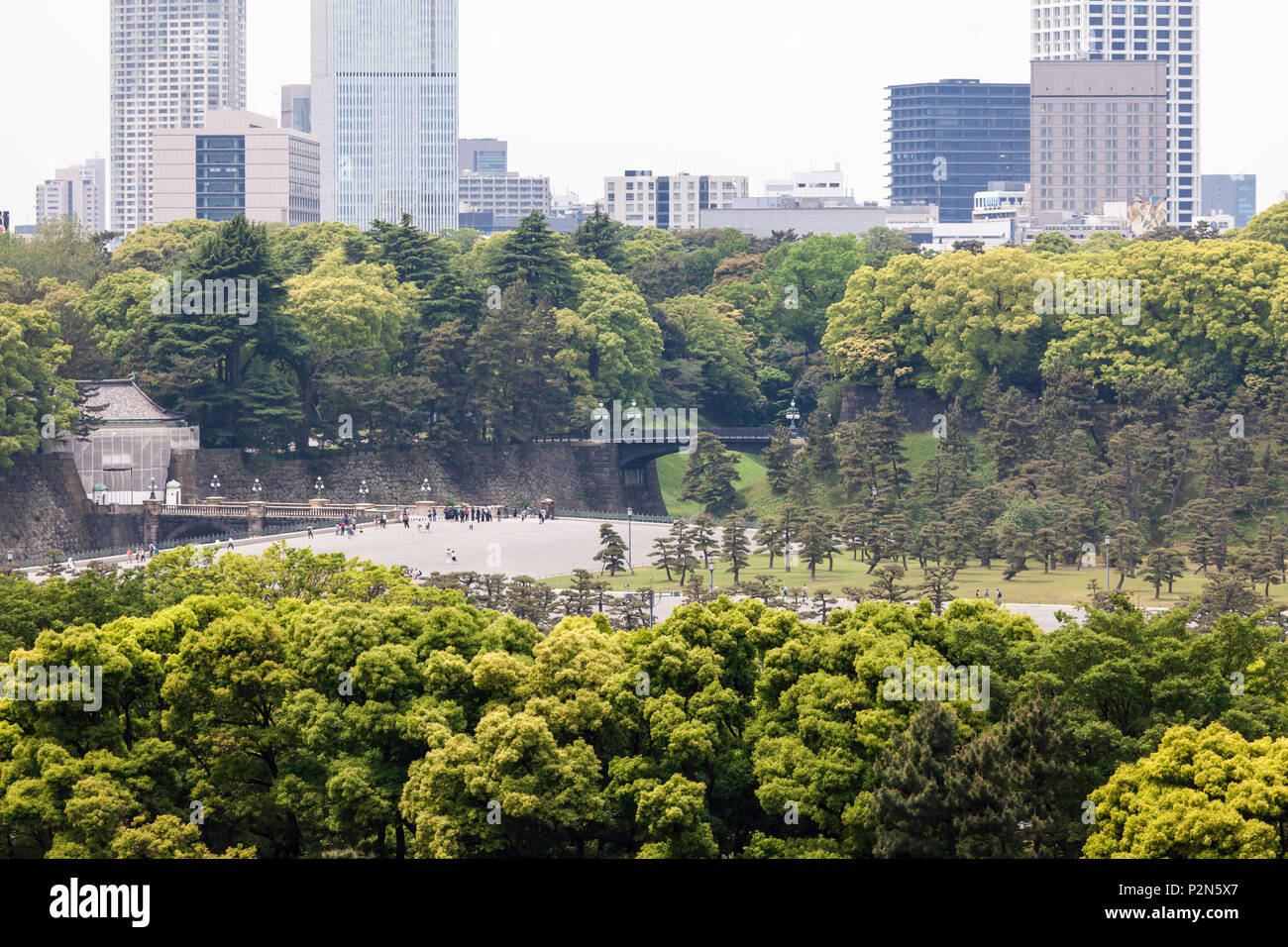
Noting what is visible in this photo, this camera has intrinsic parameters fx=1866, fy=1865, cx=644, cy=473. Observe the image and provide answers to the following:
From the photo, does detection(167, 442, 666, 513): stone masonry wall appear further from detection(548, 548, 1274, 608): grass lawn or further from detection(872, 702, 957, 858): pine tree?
detection(872, 702, 957, 858): pine tree

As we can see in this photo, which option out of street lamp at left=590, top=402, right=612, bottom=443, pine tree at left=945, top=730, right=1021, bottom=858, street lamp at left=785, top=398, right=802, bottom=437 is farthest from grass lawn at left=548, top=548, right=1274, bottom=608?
pine tree at left=945, top=730, right=1021, bottom=858

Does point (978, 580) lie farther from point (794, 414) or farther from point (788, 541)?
point (794, 414)

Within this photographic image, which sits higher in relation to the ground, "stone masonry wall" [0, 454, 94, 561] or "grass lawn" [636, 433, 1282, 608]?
"stone masonry wall" [0, 454, 94, 561]

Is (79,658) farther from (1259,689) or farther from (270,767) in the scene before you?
(1259,689)

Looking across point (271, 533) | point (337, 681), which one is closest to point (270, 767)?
point (337, 681)

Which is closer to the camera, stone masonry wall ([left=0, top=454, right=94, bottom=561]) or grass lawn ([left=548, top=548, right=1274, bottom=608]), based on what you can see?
grass lawn ([left=548, top=548, right=1274, bottom=608])

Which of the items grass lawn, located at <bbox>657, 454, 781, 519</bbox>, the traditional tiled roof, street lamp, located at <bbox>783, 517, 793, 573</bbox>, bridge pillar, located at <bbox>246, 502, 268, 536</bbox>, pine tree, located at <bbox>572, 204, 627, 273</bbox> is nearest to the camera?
street lamp, located at <bbox>783, 517, 793, 573</bbox>

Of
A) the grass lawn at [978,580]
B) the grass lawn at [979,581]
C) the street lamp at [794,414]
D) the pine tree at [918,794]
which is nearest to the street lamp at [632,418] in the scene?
the street lamp at [794,414]

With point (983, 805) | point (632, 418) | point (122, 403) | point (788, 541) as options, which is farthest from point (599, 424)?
point (983, 805)
